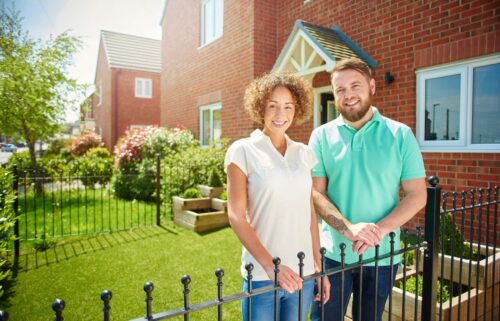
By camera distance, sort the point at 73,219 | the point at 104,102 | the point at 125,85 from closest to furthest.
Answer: the point at 73,219 < the point at 125,85 < the point at 104,102

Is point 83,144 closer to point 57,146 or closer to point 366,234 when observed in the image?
point 57,146

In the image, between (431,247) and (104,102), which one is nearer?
(431,247)

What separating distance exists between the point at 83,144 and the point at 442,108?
18.4 meters

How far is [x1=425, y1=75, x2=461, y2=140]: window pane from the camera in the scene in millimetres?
5211

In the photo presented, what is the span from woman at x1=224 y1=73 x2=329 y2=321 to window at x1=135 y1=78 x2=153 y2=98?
861 inches

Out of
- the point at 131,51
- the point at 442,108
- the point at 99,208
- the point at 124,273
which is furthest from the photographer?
the point at 131,51

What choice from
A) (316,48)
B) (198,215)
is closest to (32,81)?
(198,215)

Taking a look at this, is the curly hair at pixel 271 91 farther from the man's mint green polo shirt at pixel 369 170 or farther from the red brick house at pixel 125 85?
the red brick house at pixel 125 85

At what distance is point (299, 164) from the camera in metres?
1.94

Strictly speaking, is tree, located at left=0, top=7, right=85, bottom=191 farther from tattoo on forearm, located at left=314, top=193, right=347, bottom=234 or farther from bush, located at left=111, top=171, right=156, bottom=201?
tattoo on forearm, located at left=314, top=193, right=347, bottom=234

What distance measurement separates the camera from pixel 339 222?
6.54 ft

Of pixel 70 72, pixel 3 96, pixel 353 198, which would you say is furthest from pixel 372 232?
pixel 70 72

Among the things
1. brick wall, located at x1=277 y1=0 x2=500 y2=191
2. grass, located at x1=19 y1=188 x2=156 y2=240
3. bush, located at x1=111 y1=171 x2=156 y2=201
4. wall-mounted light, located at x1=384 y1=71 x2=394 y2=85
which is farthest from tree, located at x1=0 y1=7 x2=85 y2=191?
wall-mounted light, located at x1=384 y1=71 x2=394 y2=85

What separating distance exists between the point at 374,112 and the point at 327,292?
117 cm
